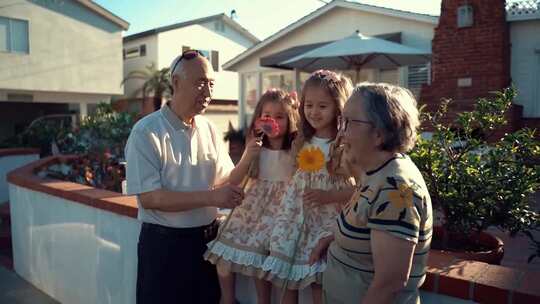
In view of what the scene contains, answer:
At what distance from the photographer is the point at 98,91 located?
842 inches

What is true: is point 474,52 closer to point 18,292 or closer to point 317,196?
point 317,196

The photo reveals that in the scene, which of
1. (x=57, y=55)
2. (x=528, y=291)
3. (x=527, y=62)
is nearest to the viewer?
(x=528, y=291)

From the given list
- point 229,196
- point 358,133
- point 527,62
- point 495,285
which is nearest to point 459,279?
point 495,285

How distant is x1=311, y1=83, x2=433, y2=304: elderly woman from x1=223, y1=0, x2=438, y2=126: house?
388 inches

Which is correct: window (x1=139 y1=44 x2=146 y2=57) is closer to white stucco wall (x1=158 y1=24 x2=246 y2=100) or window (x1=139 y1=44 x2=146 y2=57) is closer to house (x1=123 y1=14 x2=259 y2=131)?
house (x1=123 y1=14 x2=259 y2=131)

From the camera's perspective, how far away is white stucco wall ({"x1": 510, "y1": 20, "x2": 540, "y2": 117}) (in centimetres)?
926

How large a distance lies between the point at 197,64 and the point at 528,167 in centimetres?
190

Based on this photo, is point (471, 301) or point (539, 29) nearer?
point (471, 301)

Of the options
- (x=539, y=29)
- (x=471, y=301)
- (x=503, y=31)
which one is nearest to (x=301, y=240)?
(x=471, y=301)

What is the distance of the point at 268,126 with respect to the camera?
2.30 meters

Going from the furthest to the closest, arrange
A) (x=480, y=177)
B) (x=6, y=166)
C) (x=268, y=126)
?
(x=6, y=166) → (x=480, y=177) → (x=268, y=126)

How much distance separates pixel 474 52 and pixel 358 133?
8.04m

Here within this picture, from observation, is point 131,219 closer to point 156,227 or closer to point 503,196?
point 156,227

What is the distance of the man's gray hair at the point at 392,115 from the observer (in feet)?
4.96
